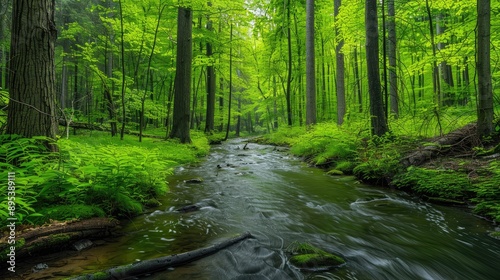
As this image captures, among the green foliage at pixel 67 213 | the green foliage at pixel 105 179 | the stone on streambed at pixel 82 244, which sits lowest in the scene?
the stone on streambed at pixel 82 244

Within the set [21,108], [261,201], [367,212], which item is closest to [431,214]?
[367,212]

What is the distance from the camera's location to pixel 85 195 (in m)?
3.42

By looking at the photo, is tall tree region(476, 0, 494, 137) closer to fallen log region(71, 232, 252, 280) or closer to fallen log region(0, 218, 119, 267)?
fallen log region(71, 232, 252, 280)

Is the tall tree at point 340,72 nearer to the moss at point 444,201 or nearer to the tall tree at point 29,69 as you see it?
the moss at point 444,201

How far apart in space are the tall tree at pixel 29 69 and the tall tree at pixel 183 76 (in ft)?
24.8

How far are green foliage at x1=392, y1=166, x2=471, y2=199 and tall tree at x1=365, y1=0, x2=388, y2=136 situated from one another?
6.66ft

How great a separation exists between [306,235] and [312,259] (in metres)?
0.79

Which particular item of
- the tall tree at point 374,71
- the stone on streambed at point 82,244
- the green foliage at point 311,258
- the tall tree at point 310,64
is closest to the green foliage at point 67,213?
the stone on streambed at point 82,244

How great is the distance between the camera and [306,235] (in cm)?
351

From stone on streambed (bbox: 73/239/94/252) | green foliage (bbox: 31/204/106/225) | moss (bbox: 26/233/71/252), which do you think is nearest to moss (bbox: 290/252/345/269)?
stone on streambed (bbox: 73/239/94/252)

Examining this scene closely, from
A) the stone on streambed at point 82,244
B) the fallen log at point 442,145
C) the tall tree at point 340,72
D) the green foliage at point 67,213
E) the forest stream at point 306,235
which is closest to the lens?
the forest stream at point 306,235

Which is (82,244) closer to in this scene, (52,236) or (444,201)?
(52,236)

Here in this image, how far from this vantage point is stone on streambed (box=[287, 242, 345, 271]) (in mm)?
2680

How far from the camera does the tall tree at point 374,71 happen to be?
708 centimetres
